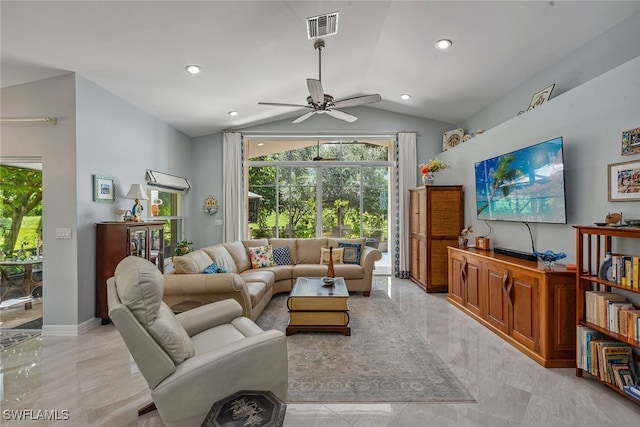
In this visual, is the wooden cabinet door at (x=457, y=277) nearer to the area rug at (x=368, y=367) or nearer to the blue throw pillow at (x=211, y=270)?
the area rug at (x=368, y=367)

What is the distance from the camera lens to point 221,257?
4438 mm

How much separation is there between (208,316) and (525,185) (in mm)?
3479

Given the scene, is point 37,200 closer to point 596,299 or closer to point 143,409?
point 143,409

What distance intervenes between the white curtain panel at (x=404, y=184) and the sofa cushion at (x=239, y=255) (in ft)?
10.2

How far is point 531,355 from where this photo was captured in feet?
9.39

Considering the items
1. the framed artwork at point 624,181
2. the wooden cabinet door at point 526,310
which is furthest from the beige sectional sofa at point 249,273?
the framed artwork at point 624,181

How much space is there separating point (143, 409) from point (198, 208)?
197 inches

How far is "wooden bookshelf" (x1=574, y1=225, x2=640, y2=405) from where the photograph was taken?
7.20 feet

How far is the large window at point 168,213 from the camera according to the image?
17.2 feet

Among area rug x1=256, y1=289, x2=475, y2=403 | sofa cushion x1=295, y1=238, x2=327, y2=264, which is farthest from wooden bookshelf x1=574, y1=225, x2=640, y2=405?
sofa cushion x1=295, y1=238, x2=327, y2=264

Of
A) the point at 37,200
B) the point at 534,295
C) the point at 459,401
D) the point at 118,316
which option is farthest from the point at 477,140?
the point at 37,200

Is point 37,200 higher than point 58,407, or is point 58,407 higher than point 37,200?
point 37,200

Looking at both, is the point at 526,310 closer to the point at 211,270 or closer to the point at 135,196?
the point at 211,270

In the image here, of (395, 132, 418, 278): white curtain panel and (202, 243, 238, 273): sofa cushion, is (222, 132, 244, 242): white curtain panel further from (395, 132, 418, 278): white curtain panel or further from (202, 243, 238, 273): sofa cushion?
(395, 132, 418, 278): white curtain panel
